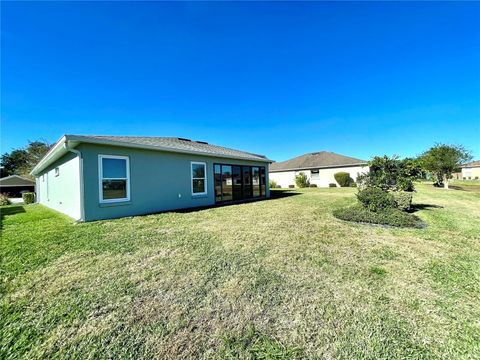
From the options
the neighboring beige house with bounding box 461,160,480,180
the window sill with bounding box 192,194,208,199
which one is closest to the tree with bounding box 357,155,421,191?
the window sill with bounding box 192,194,208,199

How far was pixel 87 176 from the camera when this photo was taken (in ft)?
22.9

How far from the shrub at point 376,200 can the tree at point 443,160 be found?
20.7 m

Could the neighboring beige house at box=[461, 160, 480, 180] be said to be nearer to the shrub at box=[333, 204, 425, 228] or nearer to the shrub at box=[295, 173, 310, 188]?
the shrub at box=[295, 173, 310, 188]

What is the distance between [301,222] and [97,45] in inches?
462

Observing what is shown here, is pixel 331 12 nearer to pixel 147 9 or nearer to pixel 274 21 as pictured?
pixel 274 21

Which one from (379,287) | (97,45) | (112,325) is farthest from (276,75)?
(112,325)

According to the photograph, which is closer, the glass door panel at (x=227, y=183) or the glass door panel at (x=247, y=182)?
the glass door panel at (x=227, y=183)

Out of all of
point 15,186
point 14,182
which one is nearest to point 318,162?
point 15,186

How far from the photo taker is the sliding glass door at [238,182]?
38.2 ft

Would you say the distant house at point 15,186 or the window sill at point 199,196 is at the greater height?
the distant house at point 15,186

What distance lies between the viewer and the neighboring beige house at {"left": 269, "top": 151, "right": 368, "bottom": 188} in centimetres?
2383

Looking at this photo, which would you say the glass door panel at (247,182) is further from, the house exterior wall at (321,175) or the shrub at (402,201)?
the house exterior wall at (321,175)

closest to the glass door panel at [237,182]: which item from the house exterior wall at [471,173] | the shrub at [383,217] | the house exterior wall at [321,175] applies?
the shrub at [383,217]

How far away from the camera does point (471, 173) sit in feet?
168
